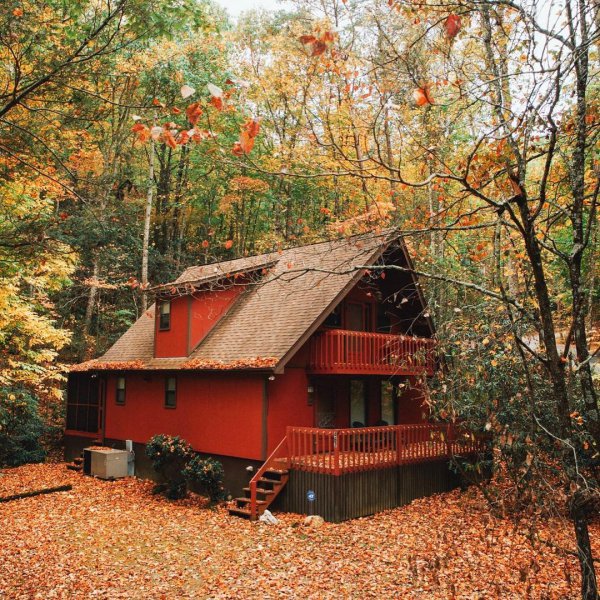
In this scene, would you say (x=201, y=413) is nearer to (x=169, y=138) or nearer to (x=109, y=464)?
(x=109, y=464)

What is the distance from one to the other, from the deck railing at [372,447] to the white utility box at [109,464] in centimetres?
755

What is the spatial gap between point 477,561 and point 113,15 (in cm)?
1058

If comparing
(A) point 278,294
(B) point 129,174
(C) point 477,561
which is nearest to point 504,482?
(C) point 477,561

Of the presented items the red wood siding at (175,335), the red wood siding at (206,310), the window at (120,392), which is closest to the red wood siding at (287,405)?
the red wood siding at (206,310)

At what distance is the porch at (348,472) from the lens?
44.1ft

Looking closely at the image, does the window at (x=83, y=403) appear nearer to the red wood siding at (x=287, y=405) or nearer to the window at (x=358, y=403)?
the red wood siding at (x=287, y=405)

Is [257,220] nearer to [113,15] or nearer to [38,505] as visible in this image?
[38,505]

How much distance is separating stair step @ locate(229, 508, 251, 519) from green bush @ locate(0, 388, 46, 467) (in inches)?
413

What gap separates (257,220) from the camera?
35.7 meters


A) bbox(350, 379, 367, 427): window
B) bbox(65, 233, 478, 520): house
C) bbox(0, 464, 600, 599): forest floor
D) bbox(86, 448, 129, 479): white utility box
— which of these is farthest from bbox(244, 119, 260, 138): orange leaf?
bbox(86, 448, 129, 479): white utility box

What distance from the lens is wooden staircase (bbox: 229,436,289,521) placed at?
1368cm

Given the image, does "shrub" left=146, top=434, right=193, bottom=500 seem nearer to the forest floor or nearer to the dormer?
the forest floor

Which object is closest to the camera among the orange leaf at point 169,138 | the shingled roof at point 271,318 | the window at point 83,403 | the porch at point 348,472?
the orange leaf at point 169,138

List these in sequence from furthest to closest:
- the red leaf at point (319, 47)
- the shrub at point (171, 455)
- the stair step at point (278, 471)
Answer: the shrub at point (171, 455) < the stair step at point (278, 471) < the red leaf at point (319, 47)
